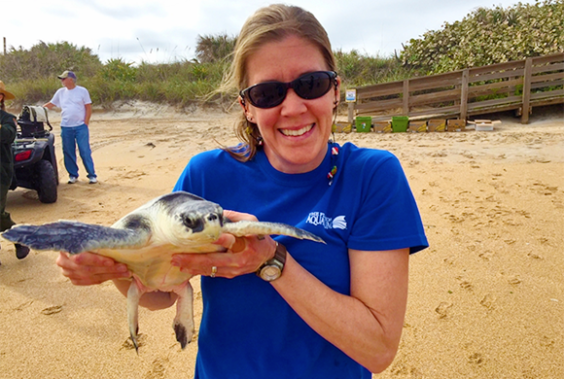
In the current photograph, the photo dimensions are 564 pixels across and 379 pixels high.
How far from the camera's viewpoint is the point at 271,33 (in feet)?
3.20

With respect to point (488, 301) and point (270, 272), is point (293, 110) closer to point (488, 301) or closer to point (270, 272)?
point (270, 272)

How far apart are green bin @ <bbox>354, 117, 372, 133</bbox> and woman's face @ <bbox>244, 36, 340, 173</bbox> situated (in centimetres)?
797

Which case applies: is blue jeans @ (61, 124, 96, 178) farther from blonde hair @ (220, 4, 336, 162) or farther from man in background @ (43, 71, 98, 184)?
blonde hair @ (220, 4, 336, 162)

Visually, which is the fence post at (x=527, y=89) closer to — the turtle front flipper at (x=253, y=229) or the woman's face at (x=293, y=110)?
the woman's face at (x=293, y=110)

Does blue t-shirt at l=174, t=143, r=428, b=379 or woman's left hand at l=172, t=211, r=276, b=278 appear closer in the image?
woman's left hand at l=172, t=211, r=276, b=278

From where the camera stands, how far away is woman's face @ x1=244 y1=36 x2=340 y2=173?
987 mm

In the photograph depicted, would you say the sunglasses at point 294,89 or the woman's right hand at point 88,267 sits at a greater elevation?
the sunglasses at point 294,89

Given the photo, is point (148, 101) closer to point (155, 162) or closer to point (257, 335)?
point (155, 162)

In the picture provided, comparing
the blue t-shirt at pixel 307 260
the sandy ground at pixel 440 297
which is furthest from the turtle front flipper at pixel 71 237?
the sandy ground at pixel 440 297

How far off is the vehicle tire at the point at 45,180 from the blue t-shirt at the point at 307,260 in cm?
437

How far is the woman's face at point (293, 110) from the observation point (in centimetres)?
99

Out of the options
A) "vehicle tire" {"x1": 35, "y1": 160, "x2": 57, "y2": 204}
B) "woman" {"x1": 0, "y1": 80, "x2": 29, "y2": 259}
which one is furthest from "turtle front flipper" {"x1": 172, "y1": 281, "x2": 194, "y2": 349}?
"vehicle tire" {"x1": 35, "y1": 160, "x2": 57, "y2": 204}

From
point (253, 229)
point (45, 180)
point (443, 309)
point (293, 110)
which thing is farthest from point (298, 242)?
point (45, 180)

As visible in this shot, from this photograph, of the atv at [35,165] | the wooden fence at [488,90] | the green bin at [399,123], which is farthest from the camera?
the wooden fence at [488,90]
